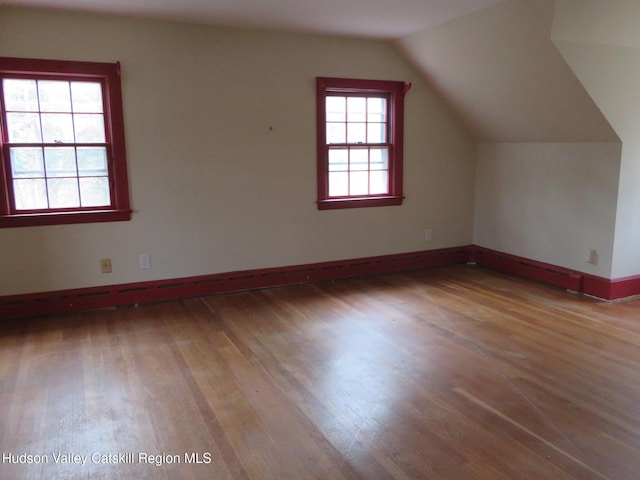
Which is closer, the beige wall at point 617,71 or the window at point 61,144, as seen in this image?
the beige wall at point 617,71

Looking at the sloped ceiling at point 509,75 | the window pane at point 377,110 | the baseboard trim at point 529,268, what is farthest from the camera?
the window pane at point 377,110

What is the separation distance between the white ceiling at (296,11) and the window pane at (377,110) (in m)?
0.81

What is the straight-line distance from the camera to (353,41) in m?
4.83

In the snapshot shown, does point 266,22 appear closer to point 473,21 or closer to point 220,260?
point 473,21

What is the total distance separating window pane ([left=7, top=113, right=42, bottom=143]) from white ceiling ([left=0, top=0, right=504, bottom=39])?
789 mm

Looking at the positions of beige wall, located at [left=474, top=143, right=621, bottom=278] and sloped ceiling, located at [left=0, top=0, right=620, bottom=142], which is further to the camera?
beige wall, located at [left=474, top=143, right=621, bottom=278]

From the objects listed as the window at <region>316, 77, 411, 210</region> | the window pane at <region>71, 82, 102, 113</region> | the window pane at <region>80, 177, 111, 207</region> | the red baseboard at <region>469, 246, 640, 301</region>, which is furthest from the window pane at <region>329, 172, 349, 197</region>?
the window pane at <region>71, 82, 102, 113</region>

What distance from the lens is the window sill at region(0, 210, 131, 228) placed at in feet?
12.7

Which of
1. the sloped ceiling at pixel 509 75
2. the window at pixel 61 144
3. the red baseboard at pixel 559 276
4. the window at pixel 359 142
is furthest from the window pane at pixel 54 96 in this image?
the red baseboard at pixel 559 276

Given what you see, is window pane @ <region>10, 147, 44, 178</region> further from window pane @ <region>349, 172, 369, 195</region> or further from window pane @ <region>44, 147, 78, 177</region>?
window pane @ <region>349, 172, 369, 195</region>

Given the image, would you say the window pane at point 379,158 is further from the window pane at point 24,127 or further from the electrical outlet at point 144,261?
the window pane at point 24,127

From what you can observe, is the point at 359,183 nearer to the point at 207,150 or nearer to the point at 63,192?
the point at 207,150

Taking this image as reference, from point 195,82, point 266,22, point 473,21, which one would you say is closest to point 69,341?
point 195,82

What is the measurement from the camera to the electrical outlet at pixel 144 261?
4.32 metres
